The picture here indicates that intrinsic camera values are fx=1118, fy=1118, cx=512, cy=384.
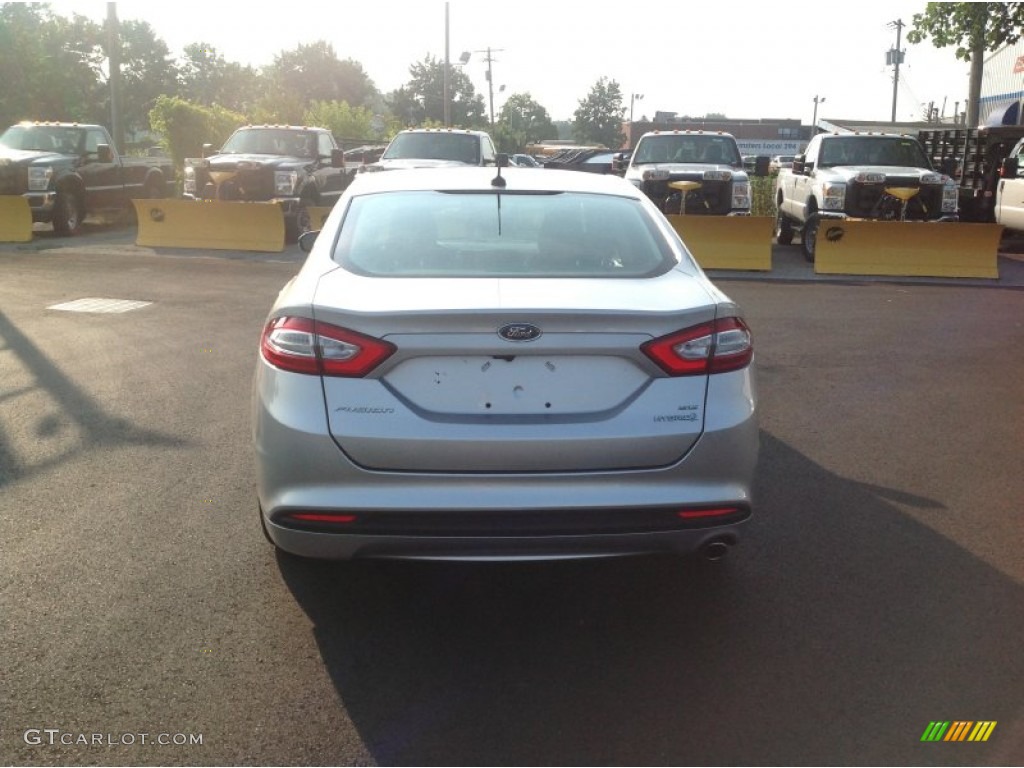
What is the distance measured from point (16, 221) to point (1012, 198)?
54.3 ft

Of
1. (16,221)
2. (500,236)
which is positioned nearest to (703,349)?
(500,236)

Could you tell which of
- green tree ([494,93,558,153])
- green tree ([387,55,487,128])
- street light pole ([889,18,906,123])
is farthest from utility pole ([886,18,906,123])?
green tree ([387,55,487,128])

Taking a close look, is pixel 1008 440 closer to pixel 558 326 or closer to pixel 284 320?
pixel 558 326

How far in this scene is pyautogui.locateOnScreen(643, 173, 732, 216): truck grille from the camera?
56.1ft

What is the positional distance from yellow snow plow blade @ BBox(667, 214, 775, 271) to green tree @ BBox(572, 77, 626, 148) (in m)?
103

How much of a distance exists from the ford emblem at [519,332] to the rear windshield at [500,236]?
0.51 m

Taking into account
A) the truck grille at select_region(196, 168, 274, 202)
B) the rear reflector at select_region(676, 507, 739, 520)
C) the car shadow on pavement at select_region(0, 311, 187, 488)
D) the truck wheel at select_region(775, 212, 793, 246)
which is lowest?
the truck wheel at select_region(775, 212, 793, 246)

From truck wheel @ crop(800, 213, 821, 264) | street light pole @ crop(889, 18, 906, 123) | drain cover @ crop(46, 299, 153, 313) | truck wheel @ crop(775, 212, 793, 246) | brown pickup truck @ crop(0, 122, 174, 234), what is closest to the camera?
drain cover @ crop(46, 299, 153, 313)

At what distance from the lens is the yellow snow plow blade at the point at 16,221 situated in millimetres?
18500

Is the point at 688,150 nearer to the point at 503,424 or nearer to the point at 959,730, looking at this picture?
the point at 503,424

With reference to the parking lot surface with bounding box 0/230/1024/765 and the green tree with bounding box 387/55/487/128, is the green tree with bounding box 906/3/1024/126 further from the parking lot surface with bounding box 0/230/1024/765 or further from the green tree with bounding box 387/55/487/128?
the green tree with bounding box 387/55/487/128

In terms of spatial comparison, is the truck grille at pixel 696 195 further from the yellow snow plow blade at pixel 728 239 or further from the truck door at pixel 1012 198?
the truck door at pixel 1012 198

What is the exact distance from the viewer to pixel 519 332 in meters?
3.71

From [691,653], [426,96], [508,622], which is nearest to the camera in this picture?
[691,653]
